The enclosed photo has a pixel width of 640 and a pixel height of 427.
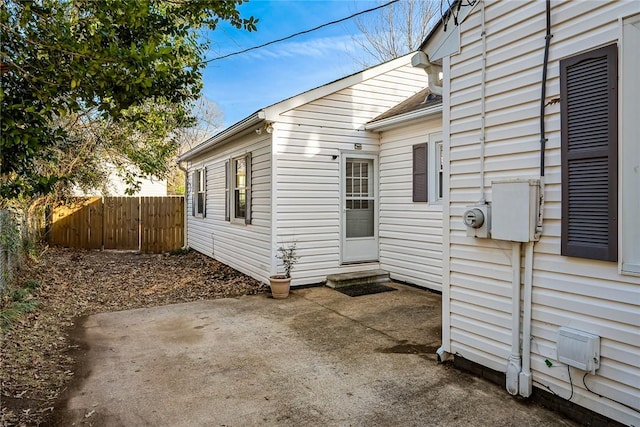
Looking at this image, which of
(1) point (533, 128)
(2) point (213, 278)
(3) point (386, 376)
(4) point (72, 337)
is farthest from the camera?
(2) point (213, 278)

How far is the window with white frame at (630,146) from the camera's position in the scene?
242cm

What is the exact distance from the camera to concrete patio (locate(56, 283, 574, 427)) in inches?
114

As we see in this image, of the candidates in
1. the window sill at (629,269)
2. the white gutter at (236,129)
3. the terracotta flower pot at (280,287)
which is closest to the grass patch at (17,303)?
the terracotta flower pot at (280,287)

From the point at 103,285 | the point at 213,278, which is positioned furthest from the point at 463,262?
the point at 103,285

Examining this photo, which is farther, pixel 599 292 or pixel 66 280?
pixel 66 280

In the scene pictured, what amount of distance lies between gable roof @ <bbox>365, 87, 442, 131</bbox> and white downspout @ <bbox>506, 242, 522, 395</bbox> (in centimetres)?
355

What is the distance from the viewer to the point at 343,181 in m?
7.56

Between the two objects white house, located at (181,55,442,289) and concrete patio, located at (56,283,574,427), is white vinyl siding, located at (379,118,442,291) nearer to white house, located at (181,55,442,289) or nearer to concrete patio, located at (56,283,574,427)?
white house, located at (181,55,442,289)

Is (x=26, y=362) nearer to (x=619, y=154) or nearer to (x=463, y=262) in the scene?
(x=463, y=262)

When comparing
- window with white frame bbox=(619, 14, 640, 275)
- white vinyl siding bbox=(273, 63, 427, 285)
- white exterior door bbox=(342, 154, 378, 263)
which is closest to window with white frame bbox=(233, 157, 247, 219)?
white vinyl siding bbox=(273, 63, 427, 285)

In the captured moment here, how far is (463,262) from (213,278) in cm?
590

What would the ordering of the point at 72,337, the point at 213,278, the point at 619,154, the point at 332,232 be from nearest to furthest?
the point at 619,154
the point at 72,337
the point at 332,232
the point at 213,278

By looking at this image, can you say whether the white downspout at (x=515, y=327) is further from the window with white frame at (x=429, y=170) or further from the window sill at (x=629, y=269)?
the window with white frame at (x=429, y=170)

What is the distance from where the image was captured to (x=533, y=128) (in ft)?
9.95
